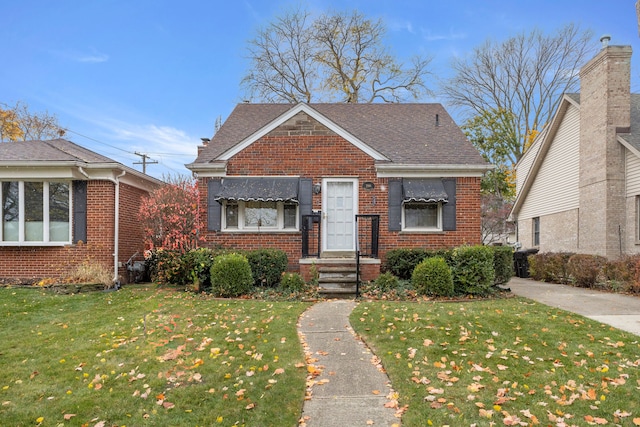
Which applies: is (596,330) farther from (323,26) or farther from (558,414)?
(323,26)

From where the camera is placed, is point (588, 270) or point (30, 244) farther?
point (588, 270)

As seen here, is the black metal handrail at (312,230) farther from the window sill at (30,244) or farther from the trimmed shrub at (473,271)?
the window sill at (30,244)

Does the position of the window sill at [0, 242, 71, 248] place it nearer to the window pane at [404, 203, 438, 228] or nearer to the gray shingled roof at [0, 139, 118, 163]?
the gray shingled roof at [0, 139, 118, 163]

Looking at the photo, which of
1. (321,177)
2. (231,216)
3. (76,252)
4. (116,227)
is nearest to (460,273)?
(321,177)

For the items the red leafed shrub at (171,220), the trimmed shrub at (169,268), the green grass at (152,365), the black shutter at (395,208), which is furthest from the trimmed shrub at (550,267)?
the trimmed shrub at (169,268)

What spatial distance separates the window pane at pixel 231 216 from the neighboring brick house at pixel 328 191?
0.03 meters

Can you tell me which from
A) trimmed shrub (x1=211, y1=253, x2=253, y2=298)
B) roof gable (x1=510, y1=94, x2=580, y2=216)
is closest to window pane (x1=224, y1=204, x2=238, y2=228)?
trimmed shrub (x1=211, y1=253, x2=253, y2=298)

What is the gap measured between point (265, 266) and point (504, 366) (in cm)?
603

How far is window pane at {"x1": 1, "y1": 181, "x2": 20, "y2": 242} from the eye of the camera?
34.9 feet

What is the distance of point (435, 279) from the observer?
875 centimetres

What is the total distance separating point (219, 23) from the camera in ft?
50.0

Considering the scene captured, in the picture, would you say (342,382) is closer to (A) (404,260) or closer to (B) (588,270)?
(A) (404,260)

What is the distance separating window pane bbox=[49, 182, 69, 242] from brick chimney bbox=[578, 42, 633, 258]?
48.5ft

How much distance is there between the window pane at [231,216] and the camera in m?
11.4
